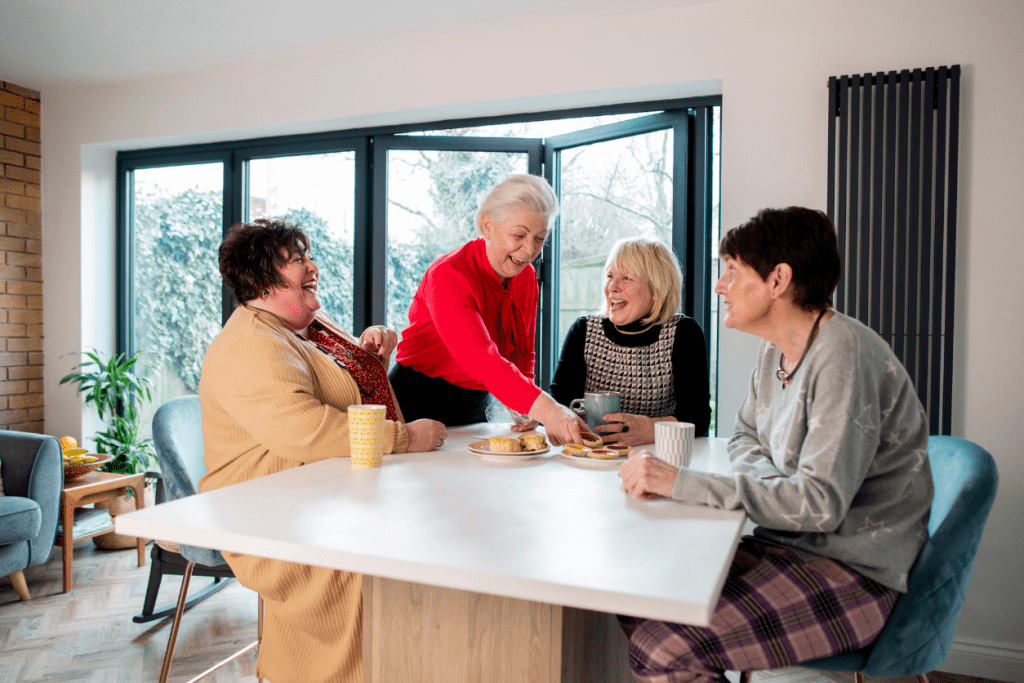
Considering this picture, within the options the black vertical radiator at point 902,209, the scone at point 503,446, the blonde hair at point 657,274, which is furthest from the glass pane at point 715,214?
the scone at point 503,446

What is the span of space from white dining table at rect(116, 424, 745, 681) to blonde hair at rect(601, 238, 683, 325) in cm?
66

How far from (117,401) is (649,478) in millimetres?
4089

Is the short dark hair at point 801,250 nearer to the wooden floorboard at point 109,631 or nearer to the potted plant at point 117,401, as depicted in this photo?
the wooden floorboard at point 109,631

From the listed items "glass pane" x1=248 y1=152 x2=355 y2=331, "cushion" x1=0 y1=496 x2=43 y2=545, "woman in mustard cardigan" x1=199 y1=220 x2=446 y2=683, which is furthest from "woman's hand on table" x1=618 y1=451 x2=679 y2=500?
"glass pane" x1=248 y1=152 x2=355 y2=331

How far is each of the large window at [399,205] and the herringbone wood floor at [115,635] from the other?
1417 millimetres

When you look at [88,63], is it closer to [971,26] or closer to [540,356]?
[540,356]

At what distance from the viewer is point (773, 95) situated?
110 inches

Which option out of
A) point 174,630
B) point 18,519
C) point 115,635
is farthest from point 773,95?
point 18,519

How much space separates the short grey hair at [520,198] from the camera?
1.99 m

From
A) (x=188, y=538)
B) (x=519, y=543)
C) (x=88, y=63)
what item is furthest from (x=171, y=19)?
(x=519, y=543)

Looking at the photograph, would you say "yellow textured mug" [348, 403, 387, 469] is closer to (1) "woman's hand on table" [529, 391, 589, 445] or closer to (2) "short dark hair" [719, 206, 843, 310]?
(1) "woman's hand on table" [529, 391, 589, 445]

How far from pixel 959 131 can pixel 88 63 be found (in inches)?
168

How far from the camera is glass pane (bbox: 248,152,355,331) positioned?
3857 mm

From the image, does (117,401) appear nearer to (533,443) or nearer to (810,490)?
(533,443)
